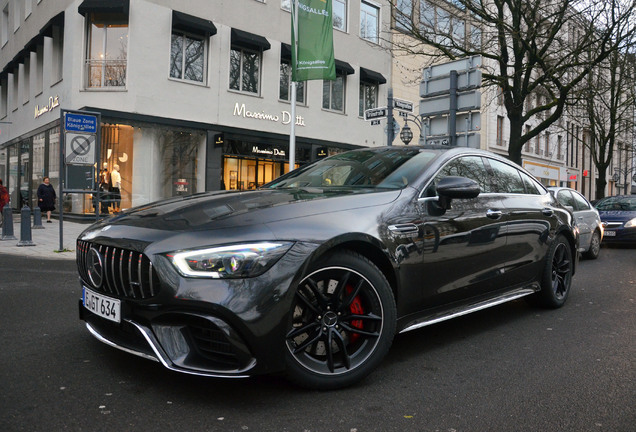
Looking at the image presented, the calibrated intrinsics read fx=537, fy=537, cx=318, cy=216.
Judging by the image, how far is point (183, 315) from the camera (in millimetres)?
2580

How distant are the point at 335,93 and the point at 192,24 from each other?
7264mm

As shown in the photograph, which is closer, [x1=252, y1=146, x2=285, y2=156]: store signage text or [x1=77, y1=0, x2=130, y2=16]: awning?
[x1=77, y1=0, x2=130, y2=16]: awning

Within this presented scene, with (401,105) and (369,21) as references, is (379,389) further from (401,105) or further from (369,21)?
(369,21)

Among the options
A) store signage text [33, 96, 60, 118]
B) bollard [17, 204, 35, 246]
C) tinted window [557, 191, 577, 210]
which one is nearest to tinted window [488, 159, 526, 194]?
tinted window [557, 191, 577, 210]

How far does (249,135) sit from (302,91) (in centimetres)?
341

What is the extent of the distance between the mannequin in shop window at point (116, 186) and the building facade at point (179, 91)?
146 millimetres

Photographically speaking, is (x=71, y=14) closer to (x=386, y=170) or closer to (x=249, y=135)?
(x=249, y=135)

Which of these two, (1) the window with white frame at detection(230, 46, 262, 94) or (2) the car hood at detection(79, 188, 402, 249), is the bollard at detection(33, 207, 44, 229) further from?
(2) the car hood at detection(79, 188, 402, 249)

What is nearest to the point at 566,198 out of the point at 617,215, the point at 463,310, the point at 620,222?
the point at 620,222

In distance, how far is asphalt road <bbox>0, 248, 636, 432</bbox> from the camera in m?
2.55

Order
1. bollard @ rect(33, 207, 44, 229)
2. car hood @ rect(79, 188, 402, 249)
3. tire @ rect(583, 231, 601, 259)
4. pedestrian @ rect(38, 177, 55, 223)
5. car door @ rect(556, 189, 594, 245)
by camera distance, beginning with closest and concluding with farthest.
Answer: car hood @ rect(79, 188, 402, 249) < car door @ rect(556, 189, 594, 245) < tire @ rect(583, 231, 601, 259) < bollard @ rect(33, 207, 44, 229) < pedestrian @ rect(38, 177, 55, 223)

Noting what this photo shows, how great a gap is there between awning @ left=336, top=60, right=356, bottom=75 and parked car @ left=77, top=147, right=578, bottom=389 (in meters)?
18.5

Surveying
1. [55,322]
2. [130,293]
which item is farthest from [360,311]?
[55,322]

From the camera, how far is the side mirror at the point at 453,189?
3.54 metres
